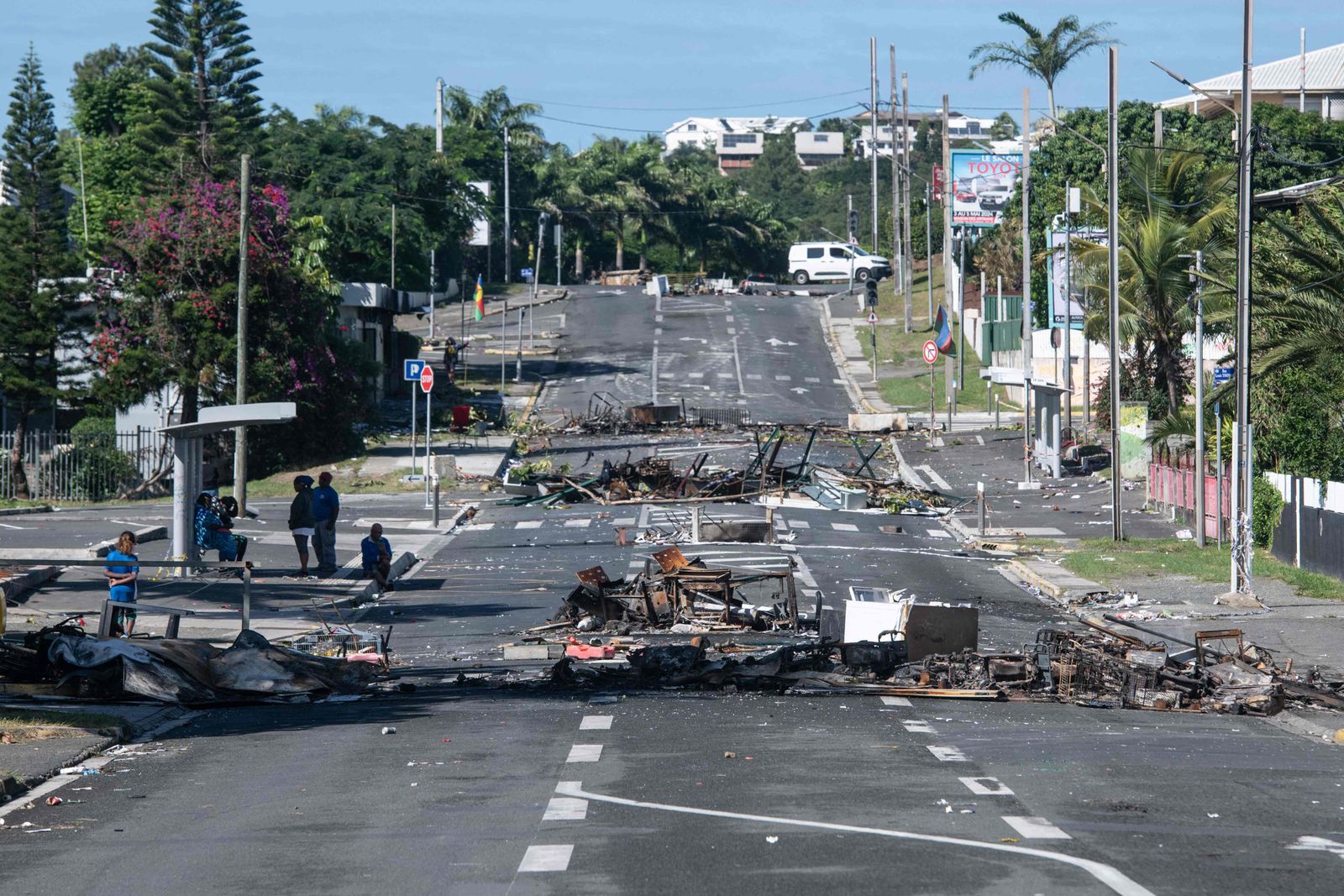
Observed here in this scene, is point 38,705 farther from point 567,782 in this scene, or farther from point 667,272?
point 667,272

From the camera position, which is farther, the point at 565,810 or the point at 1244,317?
the point at 1244,317

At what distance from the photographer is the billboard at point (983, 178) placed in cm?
7256

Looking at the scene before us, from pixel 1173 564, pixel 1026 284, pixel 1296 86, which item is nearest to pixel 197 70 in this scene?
pixel 1026 284

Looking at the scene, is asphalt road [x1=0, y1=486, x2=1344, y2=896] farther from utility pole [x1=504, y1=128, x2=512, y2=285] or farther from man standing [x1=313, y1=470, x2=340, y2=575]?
utility pole [x1=504, y1=128, x2=512, y2=285]

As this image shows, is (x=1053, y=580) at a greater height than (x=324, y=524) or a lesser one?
lesser

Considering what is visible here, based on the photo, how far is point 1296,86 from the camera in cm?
9394

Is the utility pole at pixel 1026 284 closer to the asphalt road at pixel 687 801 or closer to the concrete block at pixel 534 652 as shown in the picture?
the concrete block at pixel 534 652

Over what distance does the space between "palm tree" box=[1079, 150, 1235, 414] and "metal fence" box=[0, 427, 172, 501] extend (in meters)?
26.5

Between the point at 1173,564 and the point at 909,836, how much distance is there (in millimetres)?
20630

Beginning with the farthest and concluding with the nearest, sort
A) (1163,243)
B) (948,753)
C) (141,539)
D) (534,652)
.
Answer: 1. (1163,243)
2. (141,539)
3. (534,652)
4. (948,753)

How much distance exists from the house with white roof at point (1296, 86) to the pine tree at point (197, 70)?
161 ft

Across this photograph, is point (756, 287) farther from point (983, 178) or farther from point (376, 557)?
point (376, 557)

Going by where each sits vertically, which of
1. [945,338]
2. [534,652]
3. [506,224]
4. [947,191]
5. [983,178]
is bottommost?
[534,652]

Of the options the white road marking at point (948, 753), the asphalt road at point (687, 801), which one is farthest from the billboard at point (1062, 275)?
the white road marking at point (948, 753)
